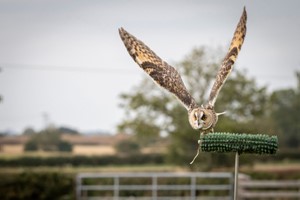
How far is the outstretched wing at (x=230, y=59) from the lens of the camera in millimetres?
6250

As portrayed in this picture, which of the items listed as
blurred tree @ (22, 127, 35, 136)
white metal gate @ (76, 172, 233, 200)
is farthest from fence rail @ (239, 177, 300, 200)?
blurred tree @ (22, 127, 35, 136)

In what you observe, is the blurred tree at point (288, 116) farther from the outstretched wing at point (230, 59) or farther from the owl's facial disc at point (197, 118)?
the owl's facial disc at point (197, 118)

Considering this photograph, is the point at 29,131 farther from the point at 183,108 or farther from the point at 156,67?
the point at 156,67

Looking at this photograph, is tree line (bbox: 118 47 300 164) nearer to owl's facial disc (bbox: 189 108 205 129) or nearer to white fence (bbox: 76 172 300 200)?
white fence (bbox: 76 172 300 200)

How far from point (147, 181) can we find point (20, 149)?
18.5 ft

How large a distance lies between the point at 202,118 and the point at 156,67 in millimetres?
587

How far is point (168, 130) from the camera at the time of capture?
22516 millimetres

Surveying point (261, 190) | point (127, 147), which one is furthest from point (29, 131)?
point (261, 190)

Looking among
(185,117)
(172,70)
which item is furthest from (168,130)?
(172,70)

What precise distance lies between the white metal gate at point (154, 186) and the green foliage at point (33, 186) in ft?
1.98

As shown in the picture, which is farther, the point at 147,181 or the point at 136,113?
the point at 136,113

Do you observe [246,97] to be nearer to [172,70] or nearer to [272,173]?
[272,173]

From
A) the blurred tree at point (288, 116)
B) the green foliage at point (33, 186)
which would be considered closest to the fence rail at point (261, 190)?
the green foliage at point (33, 186)

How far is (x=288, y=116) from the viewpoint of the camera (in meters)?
31.9
